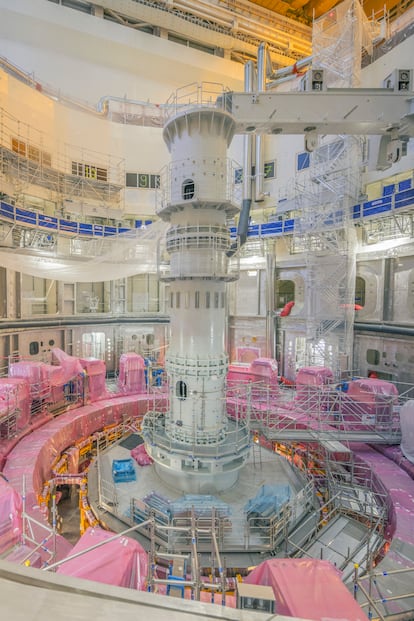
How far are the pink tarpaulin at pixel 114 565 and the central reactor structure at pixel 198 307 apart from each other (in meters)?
4.46

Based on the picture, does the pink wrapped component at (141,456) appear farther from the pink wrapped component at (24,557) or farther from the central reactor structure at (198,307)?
the pink wrapped component at (24,557)

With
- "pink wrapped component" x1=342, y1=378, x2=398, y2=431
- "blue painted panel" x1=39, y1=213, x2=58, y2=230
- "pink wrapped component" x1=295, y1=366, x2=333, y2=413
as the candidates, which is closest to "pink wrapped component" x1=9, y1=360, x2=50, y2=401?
"blue painted panel" x1=39, y1=213, x2=58, y2=230

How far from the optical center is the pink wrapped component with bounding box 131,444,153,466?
11.5m

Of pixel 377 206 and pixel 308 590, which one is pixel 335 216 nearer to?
pixel 377 206

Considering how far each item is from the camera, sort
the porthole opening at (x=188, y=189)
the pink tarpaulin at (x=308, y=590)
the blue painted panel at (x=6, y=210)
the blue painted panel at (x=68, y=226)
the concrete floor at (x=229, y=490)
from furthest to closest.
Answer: the blue painted panel at (x=68, y=226)
the blue painted panel at (x=6, y=210)
the porthole opening at (x=188, y=189)
the concrete floor at (x=229, y=490)
the pink tarpaulin at (x=308, y=590)

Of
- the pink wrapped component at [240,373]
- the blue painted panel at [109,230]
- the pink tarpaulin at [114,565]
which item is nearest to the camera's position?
the pink tarpaulin at [114,565]

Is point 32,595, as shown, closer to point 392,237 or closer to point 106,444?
point 106,444

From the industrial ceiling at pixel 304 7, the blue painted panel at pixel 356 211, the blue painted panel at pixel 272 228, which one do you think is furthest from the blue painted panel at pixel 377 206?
the industrial ceiling at pixel 304 7

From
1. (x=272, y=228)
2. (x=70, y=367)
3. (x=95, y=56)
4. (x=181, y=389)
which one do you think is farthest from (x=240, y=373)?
(x=95, y=56)

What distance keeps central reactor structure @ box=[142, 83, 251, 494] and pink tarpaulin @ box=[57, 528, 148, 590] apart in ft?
14.6

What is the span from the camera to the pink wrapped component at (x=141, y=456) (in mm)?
11461

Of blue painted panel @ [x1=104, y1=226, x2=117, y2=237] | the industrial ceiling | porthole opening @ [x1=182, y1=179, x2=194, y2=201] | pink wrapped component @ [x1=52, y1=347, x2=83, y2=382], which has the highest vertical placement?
the industrial ceiling

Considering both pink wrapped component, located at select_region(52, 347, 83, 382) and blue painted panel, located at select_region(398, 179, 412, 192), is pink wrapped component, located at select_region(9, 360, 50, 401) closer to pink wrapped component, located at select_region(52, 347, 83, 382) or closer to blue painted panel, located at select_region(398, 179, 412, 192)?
pink wrapped component, located at select_region(52, 347, 83, 382)

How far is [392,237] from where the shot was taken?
15.9m
